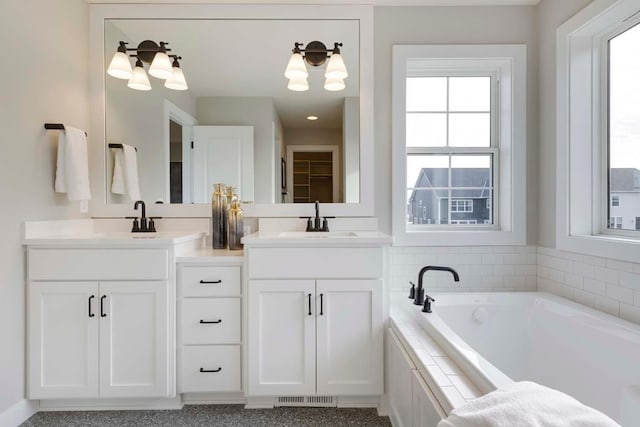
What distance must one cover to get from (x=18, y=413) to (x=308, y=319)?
61.4 inches

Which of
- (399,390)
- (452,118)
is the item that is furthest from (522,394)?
(452,118)

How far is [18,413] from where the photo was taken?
1.81 meters

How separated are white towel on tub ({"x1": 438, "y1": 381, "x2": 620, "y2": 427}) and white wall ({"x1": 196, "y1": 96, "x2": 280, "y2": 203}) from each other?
179 cm

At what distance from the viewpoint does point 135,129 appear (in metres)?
2.43

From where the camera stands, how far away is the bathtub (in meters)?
1.42

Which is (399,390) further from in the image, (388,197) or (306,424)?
(388,197)

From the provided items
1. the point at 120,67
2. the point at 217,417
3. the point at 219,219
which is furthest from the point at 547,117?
the point at 120,67

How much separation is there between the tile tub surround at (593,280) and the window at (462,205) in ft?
1.73

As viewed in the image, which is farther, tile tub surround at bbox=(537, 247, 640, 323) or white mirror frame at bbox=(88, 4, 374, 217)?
white mirror frame at bbox=(88, 4, 374, 217)

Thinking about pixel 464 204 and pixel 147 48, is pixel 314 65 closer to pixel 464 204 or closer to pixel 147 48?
pixel 147 48

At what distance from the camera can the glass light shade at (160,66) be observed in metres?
2.29

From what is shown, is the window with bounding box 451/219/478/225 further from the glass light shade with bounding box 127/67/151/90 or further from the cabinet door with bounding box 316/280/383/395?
the glass light shade with bounding box 127/67/151/90

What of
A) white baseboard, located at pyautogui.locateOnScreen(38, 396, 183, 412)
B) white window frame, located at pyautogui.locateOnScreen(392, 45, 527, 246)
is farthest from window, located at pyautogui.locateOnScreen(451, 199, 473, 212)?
white baseboard, located at pyautogui.locateOnScreen(38, 396, 183, 412)

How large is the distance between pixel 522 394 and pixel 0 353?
225 cm
